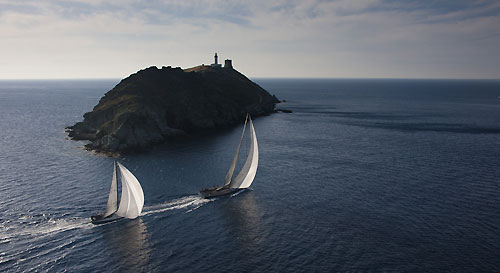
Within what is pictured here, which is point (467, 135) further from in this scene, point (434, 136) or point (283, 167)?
point (283, 167)

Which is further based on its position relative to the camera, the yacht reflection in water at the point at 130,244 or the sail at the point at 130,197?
the sail at the point at 130,197

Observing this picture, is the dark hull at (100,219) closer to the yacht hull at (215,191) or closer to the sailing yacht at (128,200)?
the sailing yacht at (128,200)


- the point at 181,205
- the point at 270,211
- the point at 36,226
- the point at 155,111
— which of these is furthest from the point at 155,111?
the point at 270,211

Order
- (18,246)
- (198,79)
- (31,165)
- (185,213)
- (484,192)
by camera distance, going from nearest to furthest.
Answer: (18,246)
(185,213)
(484,192)
(31,165)
(198,79)

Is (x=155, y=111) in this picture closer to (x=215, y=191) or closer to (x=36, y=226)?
(x=215, y=191)

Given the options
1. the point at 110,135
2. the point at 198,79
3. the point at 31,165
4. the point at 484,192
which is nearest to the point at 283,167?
the point at 484,192

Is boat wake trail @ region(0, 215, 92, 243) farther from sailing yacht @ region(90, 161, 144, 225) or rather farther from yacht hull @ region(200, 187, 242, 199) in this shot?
yacht hull @ region(200, 187, 242, 199)

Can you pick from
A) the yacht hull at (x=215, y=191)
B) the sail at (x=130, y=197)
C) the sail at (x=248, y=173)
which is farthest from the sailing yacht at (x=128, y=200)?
the sail at (x=248, y=173)

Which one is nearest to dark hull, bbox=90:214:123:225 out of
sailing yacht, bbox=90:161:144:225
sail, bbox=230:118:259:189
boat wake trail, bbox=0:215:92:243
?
sailing yacht, bbox=90:161:144:225
